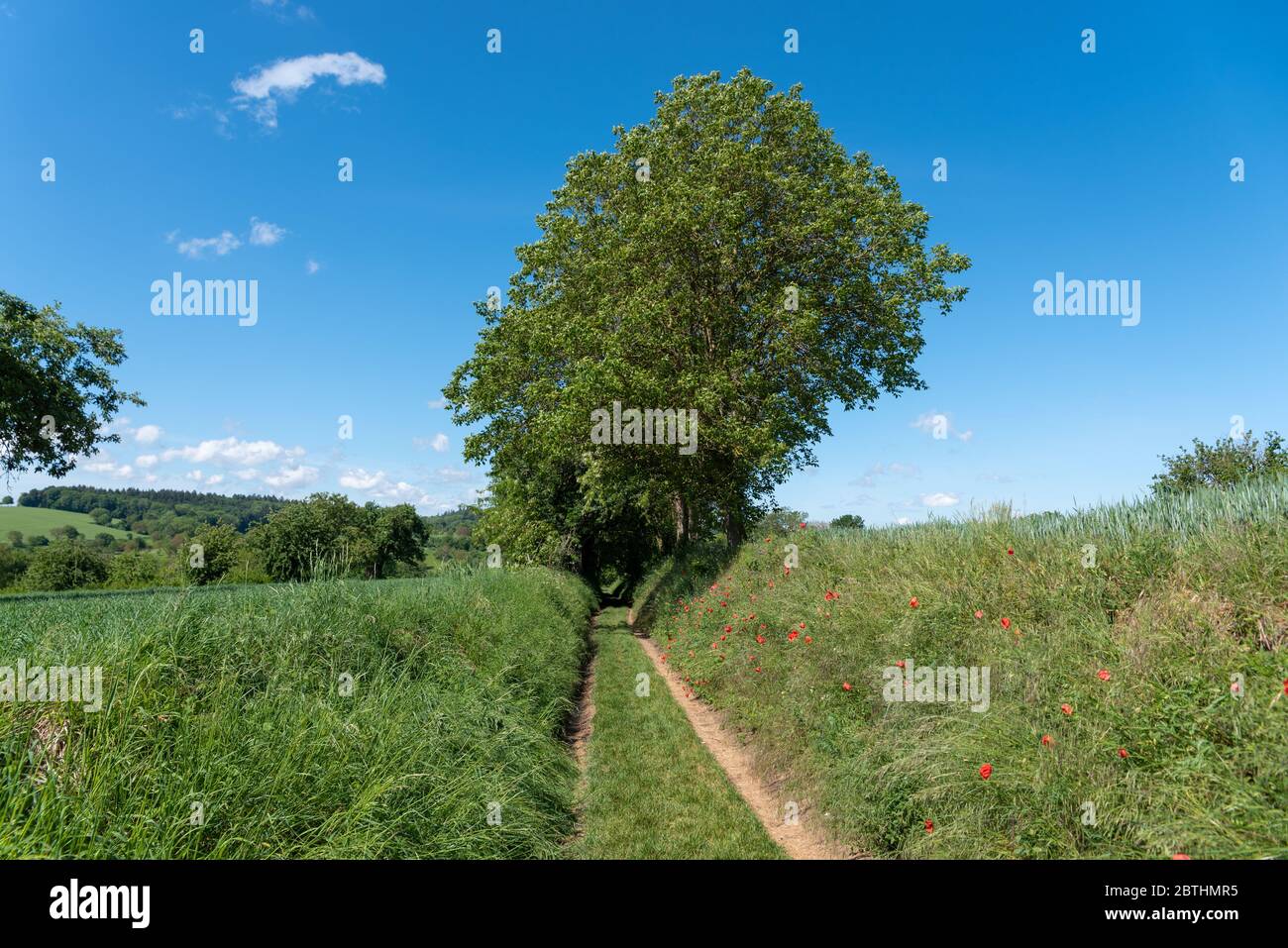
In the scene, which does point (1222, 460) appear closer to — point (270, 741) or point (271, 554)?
point (270, 741)

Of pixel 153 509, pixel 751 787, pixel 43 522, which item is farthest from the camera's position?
pixel 153 509

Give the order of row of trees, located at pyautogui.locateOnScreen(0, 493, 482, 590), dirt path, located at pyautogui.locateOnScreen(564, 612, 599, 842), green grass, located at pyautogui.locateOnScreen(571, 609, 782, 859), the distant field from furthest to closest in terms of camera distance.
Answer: the distant field
row of trees, located at pyautogui.locateOnScreen(0, 493, 482, 590)
dirt path, located at pyautogui.locateOnScreen(564, 612, 599, 842)
green grass, located at pyautogui.locateOnScreen(571, 609, 782, 859)

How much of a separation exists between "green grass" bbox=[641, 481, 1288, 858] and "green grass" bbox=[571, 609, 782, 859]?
2.75 ft

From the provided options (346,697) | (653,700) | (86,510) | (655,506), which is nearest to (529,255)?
(655,506)

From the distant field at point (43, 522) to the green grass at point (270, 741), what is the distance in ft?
267

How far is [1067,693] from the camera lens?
4207mm

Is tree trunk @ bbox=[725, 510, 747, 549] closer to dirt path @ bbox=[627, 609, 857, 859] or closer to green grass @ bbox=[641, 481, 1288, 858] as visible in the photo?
dirt path @ bbox=[627, 609, 857, 859]

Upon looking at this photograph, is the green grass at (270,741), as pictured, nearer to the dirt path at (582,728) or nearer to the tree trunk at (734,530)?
the dirt path at (582,728)

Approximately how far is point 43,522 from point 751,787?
319 feet

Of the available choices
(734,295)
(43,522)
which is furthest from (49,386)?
(43,522)

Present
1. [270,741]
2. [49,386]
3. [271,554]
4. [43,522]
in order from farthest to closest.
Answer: [43,522]
[271,554]
[49,386]
[270,741]

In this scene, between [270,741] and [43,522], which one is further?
[43,522]

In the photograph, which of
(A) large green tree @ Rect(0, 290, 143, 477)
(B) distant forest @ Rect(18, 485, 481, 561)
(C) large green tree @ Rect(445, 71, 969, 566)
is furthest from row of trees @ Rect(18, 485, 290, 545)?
(C) large green tree @ Rect(445, 71, 969, 566)

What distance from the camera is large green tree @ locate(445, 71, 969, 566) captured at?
15.9 meters
